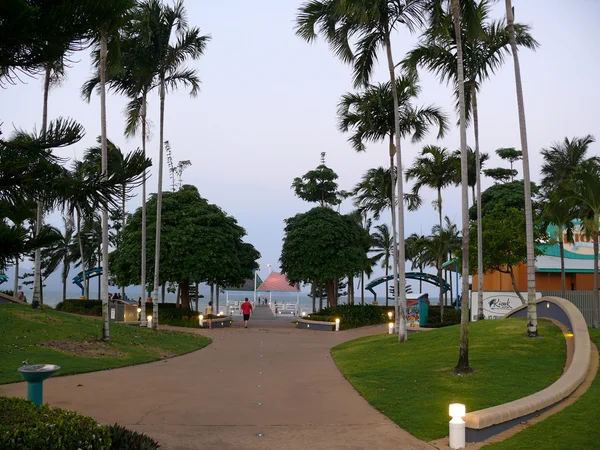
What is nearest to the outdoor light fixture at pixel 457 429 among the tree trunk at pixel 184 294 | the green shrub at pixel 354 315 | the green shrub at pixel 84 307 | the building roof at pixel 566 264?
the green shrub at pixel 354 315

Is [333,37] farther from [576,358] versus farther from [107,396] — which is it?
[107,396]

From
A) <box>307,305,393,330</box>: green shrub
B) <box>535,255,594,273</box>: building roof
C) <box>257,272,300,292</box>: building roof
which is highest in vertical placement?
<box>535,255,594,273</box>: building roof

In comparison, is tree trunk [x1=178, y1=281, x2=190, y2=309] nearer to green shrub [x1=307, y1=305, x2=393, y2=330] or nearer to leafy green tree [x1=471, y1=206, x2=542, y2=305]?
green shrub [x1=307, y1=305, x2=393, y2=330]

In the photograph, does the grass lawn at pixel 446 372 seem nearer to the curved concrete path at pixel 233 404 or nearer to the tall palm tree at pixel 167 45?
the curved concrete path at pixel 233 404

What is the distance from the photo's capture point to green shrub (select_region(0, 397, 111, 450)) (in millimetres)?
5465

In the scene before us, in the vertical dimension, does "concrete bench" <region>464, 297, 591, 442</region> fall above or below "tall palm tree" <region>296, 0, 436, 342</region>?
below

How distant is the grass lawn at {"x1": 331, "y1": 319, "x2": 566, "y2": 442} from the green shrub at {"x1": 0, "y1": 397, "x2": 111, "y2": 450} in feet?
15.2

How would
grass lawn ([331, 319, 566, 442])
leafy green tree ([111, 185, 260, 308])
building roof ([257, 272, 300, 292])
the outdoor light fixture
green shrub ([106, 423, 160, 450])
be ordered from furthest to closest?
building roof ([257, 272, 300, 292]), leafy green tree ([111, 185, 260, 308]), grass lawn ([331, 319, 566, 442]), the outdoor light fixture, green shrub ([106, 423, 160, 450])

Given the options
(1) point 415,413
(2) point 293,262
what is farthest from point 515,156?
(1) point 415,413

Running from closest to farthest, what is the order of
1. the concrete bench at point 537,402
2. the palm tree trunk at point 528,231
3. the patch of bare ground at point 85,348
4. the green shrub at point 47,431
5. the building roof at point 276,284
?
the green shrub at point 47,431 < the concrete bench at point 537,402 < the palm tree trunk at point 528,231 < the patch of bare ground at point 85,348 < the building roof at point 276,284

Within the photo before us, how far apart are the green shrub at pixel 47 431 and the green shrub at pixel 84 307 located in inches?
1218

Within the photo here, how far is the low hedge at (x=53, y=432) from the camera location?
216 inches

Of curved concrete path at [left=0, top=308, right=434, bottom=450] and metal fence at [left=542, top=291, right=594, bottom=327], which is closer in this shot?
curved concrete path at [left=0, top=308, right=434, bottom=450]

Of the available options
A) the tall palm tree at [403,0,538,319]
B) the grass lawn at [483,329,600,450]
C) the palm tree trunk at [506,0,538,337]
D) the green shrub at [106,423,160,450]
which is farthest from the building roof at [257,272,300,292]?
the green shrub at [106,423,160,450]
